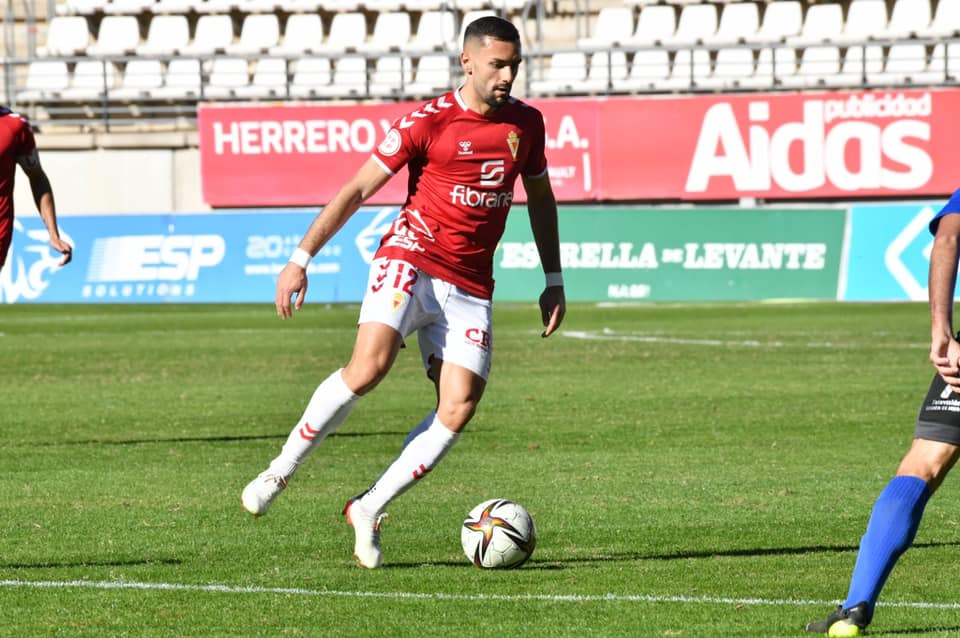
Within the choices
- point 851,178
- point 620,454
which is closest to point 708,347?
point 620,454

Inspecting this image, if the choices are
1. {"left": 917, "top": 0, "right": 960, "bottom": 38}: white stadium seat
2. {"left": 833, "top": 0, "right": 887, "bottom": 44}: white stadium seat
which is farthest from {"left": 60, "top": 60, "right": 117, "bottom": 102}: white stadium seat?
{"left": 917, "top": 0, "right": 960, "bottom": 38}: white stadium seat

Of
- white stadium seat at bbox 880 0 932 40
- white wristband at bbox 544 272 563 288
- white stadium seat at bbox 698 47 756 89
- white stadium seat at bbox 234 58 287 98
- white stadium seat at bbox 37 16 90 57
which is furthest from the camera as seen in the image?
white stadium seat at bbox 37 16 90 57

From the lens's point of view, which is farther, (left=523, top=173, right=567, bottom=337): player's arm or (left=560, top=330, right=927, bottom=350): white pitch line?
(left=560, top=330, right=927, bottom=350): white pitch line

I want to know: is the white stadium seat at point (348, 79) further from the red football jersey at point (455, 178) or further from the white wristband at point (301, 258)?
the white wristband at point (301, 258)

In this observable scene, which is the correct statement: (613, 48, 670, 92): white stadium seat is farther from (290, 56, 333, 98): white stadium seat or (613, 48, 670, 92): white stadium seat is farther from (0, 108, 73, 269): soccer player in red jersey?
(0, 108, 73, 269): soccer player in red jersey

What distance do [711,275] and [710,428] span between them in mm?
15294

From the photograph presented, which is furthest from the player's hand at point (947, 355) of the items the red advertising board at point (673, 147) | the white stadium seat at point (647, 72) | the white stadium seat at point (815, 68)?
the white stadium seat at point (647, 72)

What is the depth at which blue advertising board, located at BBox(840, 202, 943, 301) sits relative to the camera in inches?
1034

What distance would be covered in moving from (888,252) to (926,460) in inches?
851

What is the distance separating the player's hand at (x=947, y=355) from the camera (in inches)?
209

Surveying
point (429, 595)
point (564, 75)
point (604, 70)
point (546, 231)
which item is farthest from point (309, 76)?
point (429, 595)

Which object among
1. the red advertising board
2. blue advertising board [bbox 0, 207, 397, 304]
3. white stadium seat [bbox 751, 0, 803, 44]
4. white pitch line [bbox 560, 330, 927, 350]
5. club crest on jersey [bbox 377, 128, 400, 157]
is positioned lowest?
blue advertising board [bbox 0, 207, 397, 304]

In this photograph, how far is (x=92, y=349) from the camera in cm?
2061

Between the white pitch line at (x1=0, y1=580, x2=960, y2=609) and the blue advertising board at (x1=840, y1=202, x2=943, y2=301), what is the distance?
67.2ft
